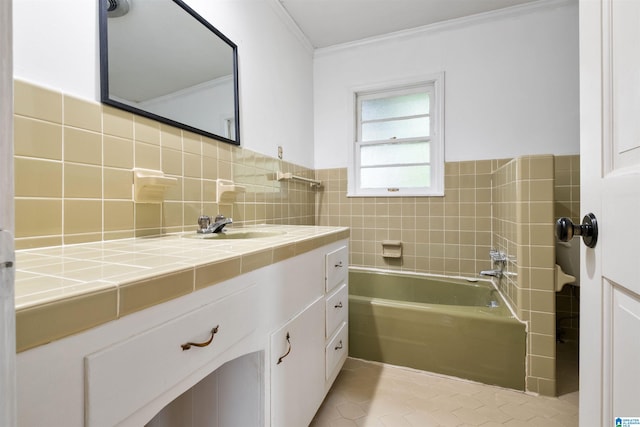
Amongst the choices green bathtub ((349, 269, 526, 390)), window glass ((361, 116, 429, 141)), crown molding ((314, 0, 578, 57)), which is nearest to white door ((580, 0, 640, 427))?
→ green bathtub ((349, 269, 526, 390))

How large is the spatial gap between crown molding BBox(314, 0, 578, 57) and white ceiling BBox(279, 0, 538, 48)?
30mm

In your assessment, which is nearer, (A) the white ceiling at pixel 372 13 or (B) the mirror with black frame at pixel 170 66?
(B) the mirror with black frame at pixel 170 66

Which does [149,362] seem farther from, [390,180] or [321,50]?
[321,50]

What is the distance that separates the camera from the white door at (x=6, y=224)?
0.21 metres

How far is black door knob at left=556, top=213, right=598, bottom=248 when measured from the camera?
1.89 feet

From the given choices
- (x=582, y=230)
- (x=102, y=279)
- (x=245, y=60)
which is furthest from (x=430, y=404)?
(x=245, y=60)

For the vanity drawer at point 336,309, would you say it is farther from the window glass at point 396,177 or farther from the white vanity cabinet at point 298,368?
the window glass at point 396,177

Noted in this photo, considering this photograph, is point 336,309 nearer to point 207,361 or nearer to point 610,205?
point 207,361

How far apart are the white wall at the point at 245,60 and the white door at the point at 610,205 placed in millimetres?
1368

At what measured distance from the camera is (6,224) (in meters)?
0.22

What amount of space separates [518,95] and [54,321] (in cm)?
279

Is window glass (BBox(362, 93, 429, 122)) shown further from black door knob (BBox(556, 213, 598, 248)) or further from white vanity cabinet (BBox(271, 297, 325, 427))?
black door knob (BBox(556, 213, 598, 248))

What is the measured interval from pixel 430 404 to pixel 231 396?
110 centimetres

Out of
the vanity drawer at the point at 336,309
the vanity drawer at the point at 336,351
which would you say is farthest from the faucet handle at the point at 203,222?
the vanity drawer at the point at 336,351
